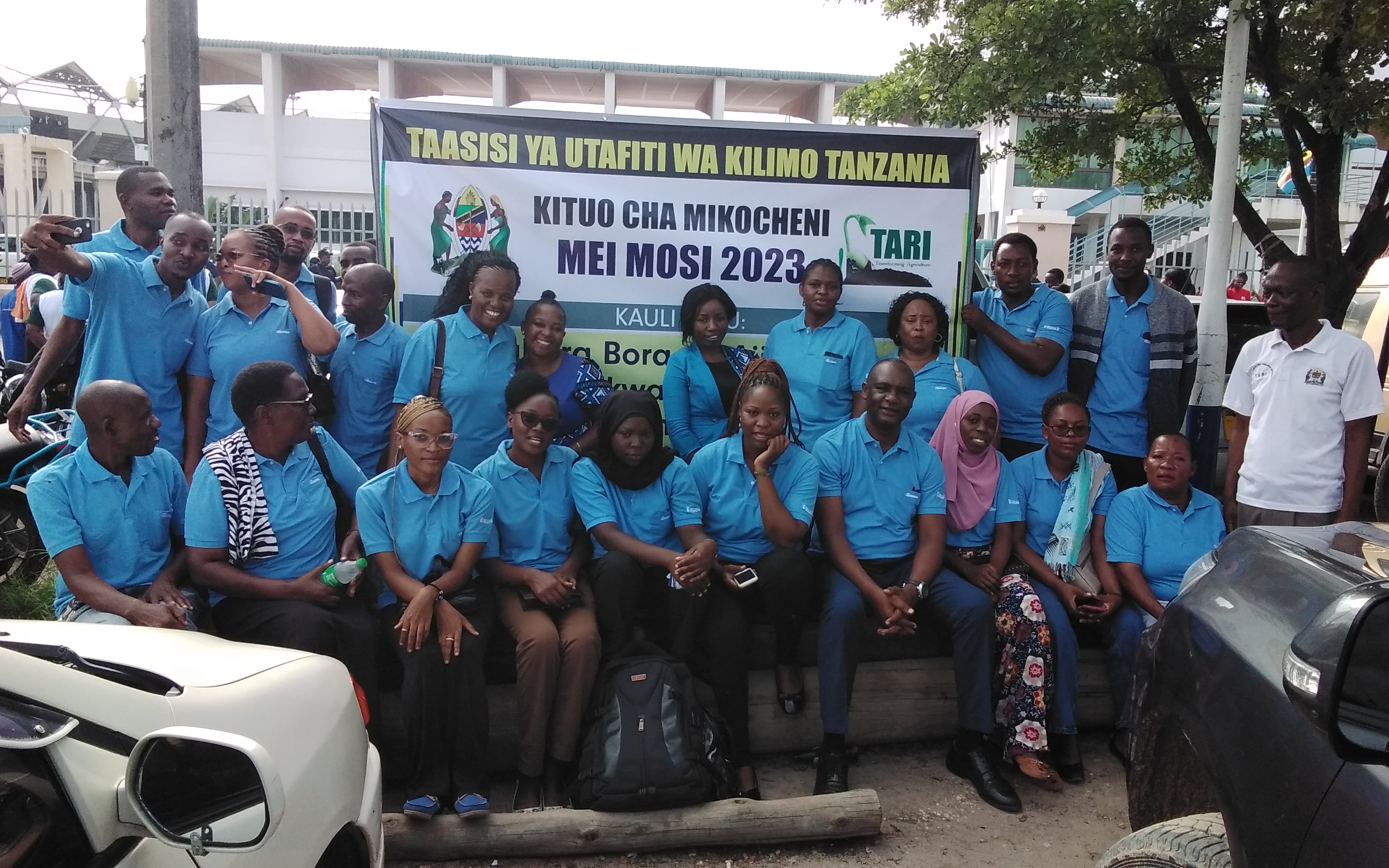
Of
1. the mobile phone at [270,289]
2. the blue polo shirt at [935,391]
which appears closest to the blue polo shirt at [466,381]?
the mobile phone at [270,289]

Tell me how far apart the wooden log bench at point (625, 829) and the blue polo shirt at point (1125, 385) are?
248cm


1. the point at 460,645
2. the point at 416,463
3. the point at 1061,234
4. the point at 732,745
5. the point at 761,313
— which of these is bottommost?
the point at 732,745

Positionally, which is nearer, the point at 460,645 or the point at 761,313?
the point at 460,645

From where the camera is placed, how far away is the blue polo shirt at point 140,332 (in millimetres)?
4242

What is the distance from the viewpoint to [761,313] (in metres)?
5.45

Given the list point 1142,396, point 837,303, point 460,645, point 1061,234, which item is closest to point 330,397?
point 460,645

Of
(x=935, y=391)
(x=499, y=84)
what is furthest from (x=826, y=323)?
(x=499, y=84)

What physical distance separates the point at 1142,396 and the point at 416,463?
3.57m

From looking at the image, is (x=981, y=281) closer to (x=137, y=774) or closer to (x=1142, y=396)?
(x=1142, y=396)

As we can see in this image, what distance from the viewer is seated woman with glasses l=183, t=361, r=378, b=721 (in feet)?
11.7

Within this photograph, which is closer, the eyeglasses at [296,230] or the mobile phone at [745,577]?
the mobile phone at [745,577]

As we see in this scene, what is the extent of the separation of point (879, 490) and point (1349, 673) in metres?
2.68

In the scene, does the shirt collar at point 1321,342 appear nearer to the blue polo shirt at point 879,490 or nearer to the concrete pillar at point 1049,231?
the blue polo shirt at point 879,490

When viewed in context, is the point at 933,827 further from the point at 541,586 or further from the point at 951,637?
the point at 541,586
